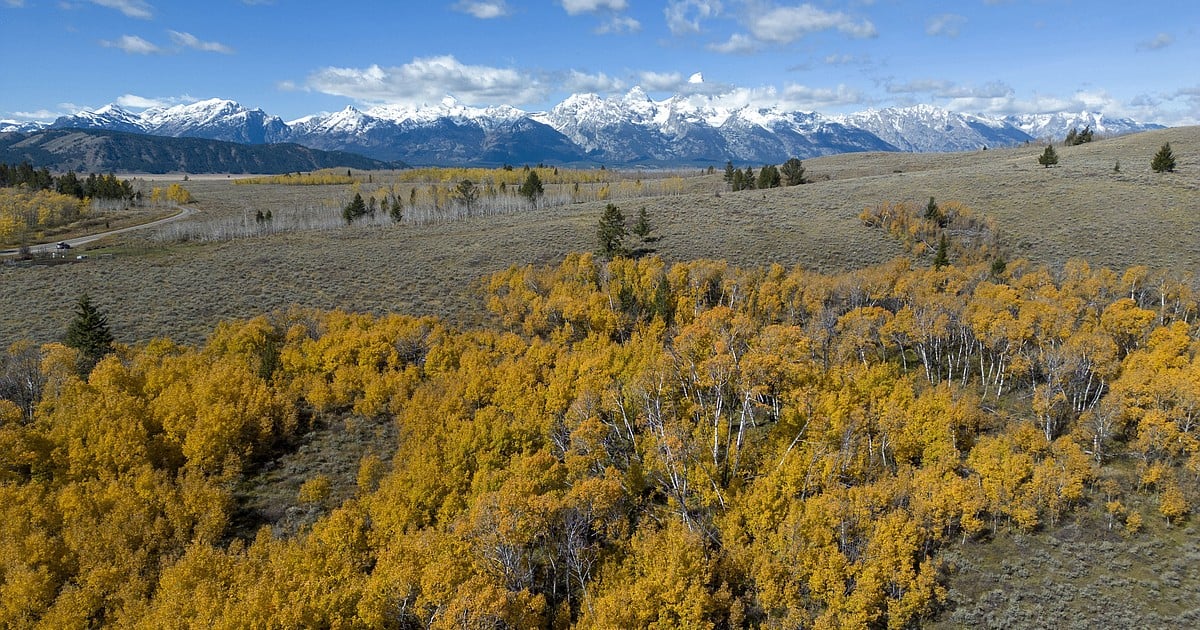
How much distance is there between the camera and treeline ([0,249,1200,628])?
113ft

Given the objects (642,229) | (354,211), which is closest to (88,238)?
(354,211)

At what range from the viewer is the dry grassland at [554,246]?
6725 cm

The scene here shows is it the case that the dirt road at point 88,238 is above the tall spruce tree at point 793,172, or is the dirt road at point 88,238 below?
below

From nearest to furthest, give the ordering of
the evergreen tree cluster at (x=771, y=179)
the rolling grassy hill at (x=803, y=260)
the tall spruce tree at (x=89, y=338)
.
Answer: the rolling grassy hill at (x=803, y=260), the tall spruce tree at (x=89, y=338), the evergreen tree cluster at (x=771, y=179)

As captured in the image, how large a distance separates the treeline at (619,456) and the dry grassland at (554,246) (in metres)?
10.6

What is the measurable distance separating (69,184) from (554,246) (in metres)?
131

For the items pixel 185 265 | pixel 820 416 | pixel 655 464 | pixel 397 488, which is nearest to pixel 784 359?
pixel 820 416

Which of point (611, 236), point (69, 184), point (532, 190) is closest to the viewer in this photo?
point (611, 236)

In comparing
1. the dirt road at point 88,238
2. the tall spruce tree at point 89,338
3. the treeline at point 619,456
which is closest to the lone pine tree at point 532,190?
the treeline at point 619,456

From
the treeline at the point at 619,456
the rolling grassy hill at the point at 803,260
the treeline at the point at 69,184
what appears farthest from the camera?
the treeline at the point at 69,184

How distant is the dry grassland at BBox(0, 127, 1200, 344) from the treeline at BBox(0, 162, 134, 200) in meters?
52.4

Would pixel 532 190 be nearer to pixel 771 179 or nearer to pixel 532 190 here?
pixel 532 190

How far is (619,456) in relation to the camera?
49.4 metres

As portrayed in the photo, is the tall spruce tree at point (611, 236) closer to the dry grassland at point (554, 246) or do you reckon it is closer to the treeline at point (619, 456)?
the dry grassland at point (554, 246)
